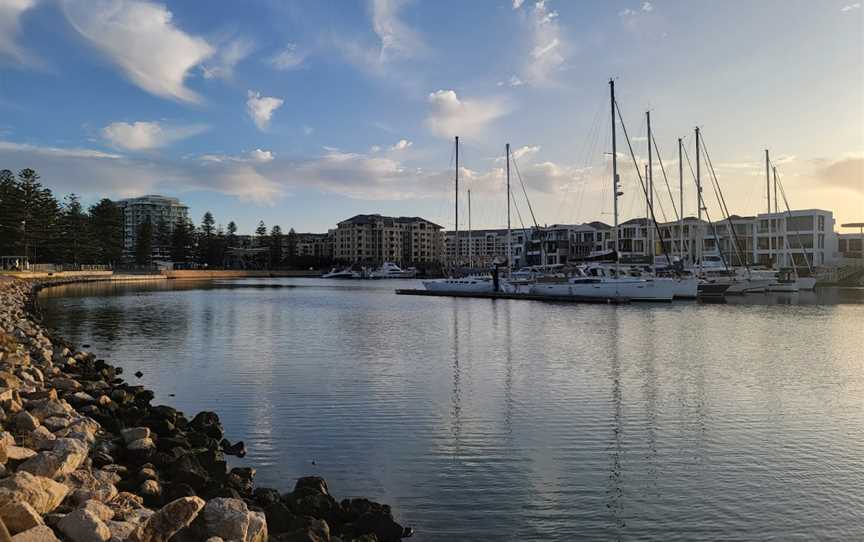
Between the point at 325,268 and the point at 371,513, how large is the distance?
186m

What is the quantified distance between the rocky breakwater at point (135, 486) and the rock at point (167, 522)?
1 cm

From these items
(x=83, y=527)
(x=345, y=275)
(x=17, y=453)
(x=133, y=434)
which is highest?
(x=345, y=275)

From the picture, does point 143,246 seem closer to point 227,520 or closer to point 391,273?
point 391,273

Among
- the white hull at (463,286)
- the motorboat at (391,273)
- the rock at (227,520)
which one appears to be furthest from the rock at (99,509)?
the motorboat at (391,273)

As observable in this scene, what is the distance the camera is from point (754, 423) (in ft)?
43.5

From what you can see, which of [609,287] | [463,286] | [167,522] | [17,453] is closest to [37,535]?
[167,522]

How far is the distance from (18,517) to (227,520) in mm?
1824

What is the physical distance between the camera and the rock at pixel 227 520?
21.1ft

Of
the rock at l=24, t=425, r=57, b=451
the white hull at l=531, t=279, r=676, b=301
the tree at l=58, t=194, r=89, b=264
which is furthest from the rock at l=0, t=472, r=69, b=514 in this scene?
the tree at l=58, t=194, r=89, b=264

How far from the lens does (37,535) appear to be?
18.2 feet

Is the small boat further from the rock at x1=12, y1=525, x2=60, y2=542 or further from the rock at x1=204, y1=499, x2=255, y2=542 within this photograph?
the rock at x1=12, y1=525, x2=60, y2=542

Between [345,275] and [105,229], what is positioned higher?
[105,229]

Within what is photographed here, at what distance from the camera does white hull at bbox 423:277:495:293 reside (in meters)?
67.8

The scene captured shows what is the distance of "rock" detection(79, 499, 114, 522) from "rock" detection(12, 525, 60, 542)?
0.56m
